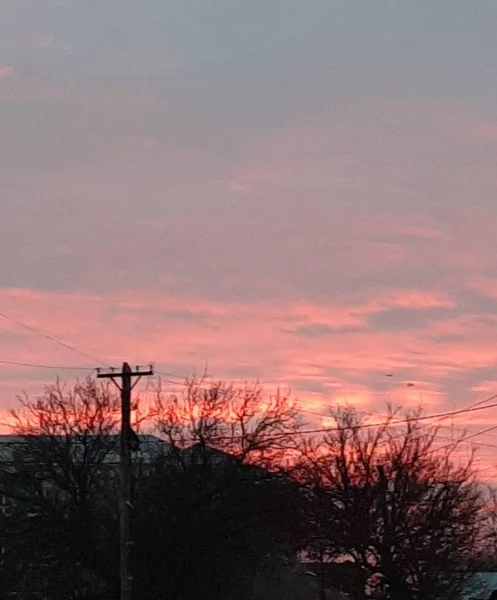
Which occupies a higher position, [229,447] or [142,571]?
[229,447]

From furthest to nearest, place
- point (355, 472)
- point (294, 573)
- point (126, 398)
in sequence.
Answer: point (294, 573), point (355, 472), point (126, 398)

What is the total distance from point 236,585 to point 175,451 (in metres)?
6.75

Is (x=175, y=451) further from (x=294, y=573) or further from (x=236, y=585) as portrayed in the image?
(x=294, y=573)

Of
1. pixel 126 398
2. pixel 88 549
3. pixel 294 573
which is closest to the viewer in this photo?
pixel 126 398

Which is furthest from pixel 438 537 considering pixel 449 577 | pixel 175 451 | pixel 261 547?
pixel 175 451

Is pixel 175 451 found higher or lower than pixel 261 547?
higher

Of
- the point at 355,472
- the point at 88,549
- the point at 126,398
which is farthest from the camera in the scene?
the point at 355,472

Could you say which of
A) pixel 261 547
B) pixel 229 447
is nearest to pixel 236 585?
pixel 261 547

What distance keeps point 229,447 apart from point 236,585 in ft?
21.1

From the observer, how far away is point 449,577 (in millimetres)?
52781

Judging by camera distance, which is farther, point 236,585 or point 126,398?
point 236,585

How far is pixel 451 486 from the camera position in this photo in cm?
5400

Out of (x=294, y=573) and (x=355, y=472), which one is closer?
(x=355, y=472)

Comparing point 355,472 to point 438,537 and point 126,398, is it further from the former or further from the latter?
point 126,398
